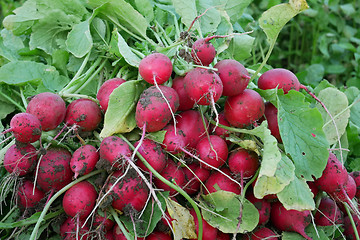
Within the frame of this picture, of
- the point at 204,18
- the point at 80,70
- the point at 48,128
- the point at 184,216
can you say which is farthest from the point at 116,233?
the point at 204,18

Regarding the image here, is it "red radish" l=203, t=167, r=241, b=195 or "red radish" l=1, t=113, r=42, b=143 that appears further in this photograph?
"red radish" l=203, t=167, r=241, b=195

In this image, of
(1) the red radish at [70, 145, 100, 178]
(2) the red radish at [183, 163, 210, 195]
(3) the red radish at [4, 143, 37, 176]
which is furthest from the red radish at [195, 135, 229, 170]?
(3) the red radish at [4, 143, 37, 176]

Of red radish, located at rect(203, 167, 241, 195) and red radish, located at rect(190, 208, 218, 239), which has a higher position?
red radish, located at rect(203, 167, 241, 195)

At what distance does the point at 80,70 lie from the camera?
4.29 ft

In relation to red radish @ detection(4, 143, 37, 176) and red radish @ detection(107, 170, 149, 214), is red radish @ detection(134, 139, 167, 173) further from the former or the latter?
red radish @ detection(4, 143, 37, 176)

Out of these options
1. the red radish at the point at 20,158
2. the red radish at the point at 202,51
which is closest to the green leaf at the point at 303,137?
the red radish at the point at 202,51

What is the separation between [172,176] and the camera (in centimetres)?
108

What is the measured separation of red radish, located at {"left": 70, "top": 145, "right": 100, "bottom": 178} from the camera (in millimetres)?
1018

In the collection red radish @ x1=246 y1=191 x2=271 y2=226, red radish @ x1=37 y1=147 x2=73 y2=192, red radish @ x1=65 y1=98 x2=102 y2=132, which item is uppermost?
red radish @ x1=65 y1=98 x2=102 y2=132

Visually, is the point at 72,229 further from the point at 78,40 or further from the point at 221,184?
the point at 78,40

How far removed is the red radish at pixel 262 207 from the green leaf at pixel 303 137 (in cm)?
16

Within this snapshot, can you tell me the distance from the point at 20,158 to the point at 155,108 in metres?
0.48

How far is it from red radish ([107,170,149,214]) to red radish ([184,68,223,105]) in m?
0.33

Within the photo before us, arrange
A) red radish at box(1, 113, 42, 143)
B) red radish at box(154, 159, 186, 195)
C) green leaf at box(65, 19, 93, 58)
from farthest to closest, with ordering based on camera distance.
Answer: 1. green leaf at box(65, 19, 93, 58)
2. red radish at box(154, 159, 186, 195)
3. red radish at box(1, 113, 42, 143)
